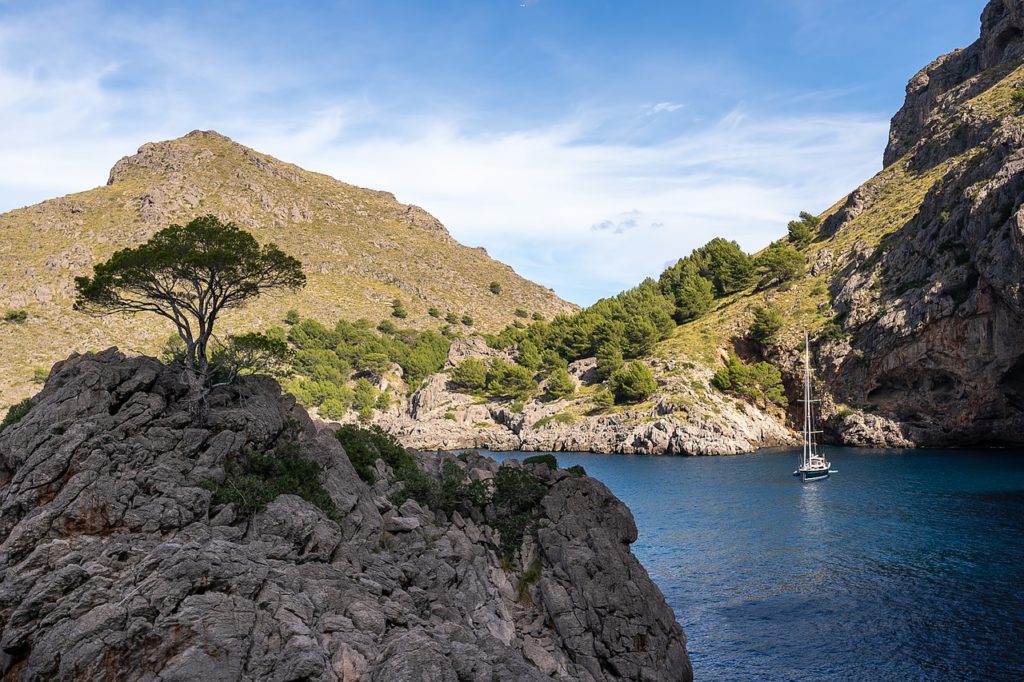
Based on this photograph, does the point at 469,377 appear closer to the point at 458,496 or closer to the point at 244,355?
the point at 458,496

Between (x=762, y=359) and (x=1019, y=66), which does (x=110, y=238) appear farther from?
(x=1019, y=66)

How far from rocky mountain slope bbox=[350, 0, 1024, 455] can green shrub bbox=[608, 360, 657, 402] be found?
2.59 m

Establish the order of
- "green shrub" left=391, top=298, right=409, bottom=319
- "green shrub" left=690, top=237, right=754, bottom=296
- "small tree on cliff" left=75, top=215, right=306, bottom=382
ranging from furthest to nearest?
"green shrub" left=391, top=298, right=409, bottom=319 < "green shrub" left=690, top=237, right=754, bottom=296 < "small tree on cliff" left=75, top=215, right=306, bottom=382

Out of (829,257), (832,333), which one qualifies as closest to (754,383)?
(832,333)

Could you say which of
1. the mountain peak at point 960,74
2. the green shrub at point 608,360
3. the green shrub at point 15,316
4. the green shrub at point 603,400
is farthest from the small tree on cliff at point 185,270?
the mountain peak at point 960,74

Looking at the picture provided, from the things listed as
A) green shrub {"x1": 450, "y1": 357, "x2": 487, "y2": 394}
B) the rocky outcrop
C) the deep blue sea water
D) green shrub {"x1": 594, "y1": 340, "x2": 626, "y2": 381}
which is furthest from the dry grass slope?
the deep blue sea water

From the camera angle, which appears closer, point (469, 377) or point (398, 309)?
point (469, 377)

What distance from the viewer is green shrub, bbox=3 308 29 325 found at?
130375 mm

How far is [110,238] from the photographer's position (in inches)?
6629

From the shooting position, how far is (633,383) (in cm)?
12725

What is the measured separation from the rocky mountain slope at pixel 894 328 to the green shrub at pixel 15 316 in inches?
3069

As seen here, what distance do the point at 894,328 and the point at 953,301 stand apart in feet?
32.1

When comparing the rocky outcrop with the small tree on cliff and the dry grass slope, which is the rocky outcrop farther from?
the small tree on cliff

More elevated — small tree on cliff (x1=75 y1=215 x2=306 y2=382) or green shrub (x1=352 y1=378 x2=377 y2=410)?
small tree on cliff (x1=75 y1=215 x2=306 y2=382)
